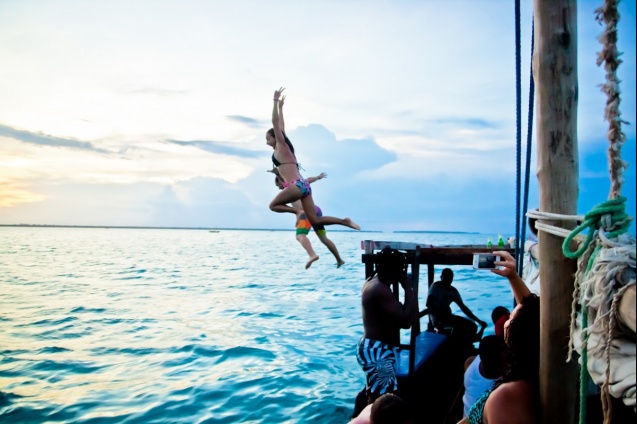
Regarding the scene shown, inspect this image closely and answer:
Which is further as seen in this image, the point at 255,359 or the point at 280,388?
the point at 255,359

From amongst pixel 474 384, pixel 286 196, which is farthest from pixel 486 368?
pixel 286 196

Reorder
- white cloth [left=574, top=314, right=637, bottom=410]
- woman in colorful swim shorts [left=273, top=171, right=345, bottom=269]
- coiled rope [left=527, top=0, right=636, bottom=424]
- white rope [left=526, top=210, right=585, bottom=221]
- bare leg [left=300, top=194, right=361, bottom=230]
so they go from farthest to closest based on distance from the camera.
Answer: woman in colorful swim shorts [left=273, top=171, right=345, bottom=269] < bare leg [left=300, top=194, right=361, bottom=230] < white rope [left=526, top=210, right=585, bottom=221] < coiled rope [left=527, top=0, right=636, bottom=424] < white cloth [left=574, top=314, right=637, bottom=410]

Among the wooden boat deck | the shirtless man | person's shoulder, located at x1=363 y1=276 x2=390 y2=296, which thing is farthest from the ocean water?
person's shoulder, located at x1=363 y1=276 x2=390 y2=296

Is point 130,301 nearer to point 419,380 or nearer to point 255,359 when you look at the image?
point 255,359

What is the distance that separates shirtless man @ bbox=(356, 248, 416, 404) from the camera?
17.9 feet

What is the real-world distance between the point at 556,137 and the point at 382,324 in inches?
141

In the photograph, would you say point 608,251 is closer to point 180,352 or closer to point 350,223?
point 350,223

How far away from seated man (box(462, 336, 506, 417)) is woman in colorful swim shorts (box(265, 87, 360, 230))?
223 cm

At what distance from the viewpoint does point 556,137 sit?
2.39 metres

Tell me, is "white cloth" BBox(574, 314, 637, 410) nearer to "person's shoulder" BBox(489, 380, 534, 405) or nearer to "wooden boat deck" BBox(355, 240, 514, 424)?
"person's shoulder" BBox(489, 380, 534, 405)

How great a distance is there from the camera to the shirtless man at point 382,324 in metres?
5.47

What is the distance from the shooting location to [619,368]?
178cm

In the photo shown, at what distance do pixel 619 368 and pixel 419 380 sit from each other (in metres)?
5.10

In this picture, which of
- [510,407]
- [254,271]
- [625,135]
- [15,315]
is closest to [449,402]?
[510,407]
